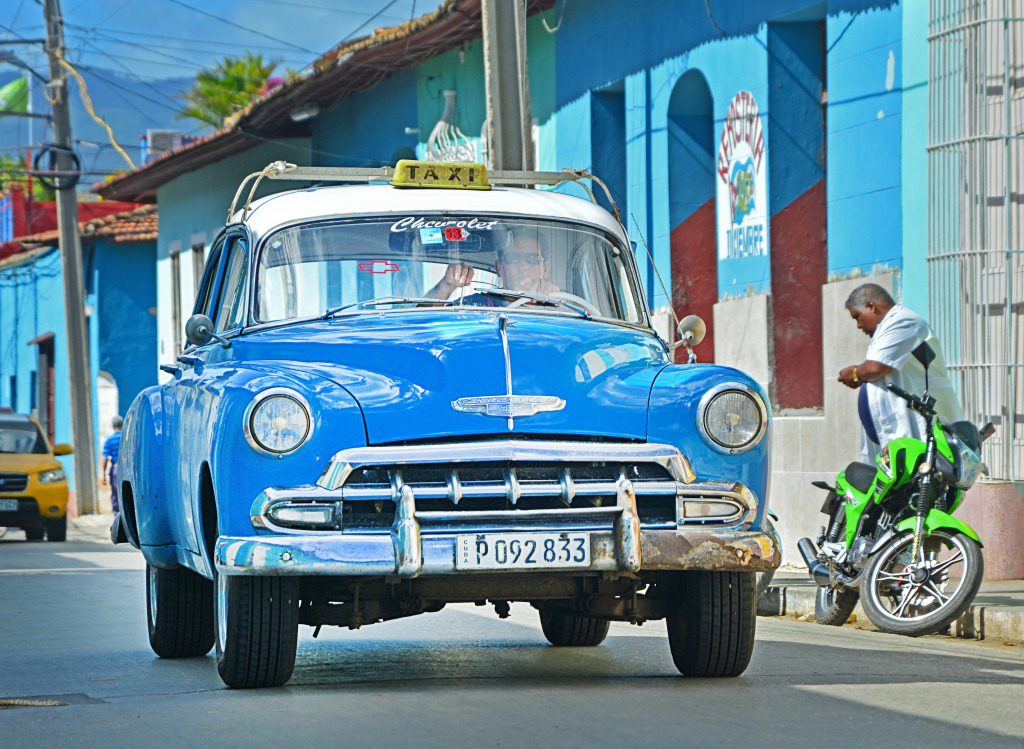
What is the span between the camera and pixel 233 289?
7.69m

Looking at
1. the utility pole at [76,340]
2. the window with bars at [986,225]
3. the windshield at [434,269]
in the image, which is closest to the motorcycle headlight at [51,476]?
the utility pole at [76,340]

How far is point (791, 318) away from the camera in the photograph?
48.2ft

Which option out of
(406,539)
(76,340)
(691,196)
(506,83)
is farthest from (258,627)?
(76,340)

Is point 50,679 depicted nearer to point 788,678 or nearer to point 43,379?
point 788,678

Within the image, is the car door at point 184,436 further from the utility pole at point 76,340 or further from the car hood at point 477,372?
the utility pole at point 76,340

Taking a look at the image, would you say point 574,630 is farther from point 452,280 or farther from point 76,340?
point 76,340

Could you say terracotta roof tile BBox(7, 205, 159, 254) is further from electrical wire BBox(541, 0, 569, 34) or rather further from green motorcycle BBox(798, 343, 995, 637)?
green motorcycle BBox(798, 343, 995, 637)

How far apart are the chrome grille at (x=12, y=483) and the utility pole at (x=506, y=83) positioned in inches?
394

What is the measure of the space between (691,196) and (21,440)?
33.5 feet

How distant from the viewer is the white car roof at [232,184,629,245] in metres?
7.53

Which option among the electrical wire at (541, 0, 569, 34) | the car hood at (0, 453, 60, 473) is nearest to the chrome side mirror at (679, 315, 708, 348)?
the electrical wire at (541, 0, 569, 34)

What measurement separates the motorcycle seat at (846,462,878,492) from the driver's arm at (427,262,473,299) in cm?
314

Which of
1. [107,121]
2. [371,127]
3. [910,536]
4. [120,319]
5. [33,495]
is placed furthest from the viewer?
[107,121]

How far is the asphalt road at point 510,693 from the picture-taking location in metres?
5.34
